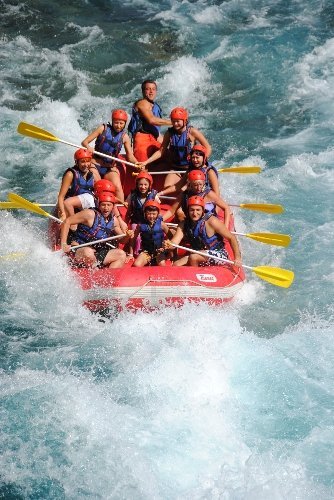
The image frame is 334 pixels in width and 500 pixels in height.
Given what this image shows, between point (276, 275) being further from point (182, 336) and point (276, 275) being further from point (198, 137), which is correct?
point (198, 137)

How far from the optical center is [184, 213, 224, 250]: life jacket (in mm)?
7555

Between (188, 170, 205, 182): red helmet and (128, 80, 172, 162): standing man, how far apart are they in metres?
1.40

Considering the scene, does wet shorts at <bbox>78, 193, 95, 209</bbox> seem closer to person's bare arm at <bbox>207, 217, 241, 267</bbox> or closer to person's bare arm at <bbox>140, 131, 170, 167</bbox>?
person's bare arm at <bbox>140, 131, 170, 167</bbox>

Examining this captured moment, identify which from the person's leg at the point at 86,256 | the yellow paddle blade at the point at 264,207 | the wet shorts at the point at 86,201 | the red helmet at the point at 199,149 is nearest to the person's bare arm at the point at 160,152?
the red helmet at the point at 199,149

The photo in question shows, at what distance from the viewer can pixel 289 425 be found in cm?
657

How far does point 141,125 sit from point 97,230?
2.12 m

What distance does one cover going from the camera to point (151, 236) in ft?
24.6

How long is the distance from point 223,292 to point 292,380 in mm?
1040

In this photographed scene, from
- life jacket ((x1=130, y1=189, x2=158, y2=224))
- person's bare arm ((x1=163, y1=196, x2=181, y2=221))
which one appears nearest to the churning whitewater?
life jacket ((x1=130, y1=189, x2=158, y2=224))

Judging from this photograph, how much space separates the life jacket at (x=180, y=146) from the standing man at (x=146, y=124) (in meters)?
0.40

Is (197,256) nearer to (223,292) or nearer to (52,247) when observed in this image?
(223,292)

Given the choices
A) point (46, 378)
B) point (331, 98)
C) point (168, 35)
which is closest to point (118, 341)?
point (46, 378)

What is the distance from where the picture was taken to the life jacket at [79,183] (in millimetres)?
7930

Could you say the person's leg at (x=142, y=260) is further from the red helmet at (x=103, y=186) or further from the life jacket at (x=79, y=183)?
the life jacket at (x=79, y=183)
